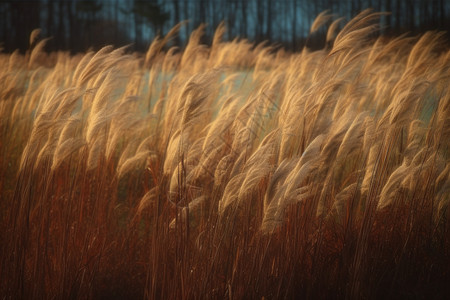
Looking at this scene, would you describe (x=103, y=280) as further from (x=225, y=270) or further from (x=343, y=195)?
(x=343, y=195)

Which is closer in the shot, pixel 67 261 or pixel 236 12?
pixel 67 261

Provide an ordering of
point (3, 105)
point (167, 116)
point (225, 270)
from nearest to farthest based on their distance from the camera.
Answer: point (225, 270), point (167, 116), point (3, 105)

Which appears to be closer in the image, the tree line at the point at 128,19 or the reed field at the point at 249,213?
the reed field at the point at 249,213

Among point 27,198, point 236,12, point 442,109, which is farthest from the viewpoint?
point 236,12

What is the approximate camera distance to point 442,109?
6.19 feet

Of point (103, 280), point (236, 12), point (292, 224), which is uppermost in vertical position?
point (236, 12)

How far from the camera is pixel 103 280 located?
1.86 meters

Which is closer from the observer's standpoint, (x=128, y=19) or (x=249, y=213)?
(x=249, y=213)

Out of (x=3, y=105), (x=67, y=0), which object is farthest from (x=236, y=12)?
(x=3, y=105)

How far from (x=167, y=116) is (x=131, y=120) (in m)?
0.19

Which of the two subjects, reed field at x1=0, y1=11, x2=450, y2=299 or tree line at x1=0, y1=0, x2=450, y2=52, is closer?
reed field at x1=0, y1=11, x2=450, y2=299

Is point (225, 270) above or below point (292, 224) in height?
below

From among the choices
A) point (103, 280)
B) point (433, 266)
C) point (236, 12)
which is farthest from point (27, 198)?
point (236, 12)

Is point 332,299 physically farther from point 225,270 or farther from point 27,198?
point 27,198
